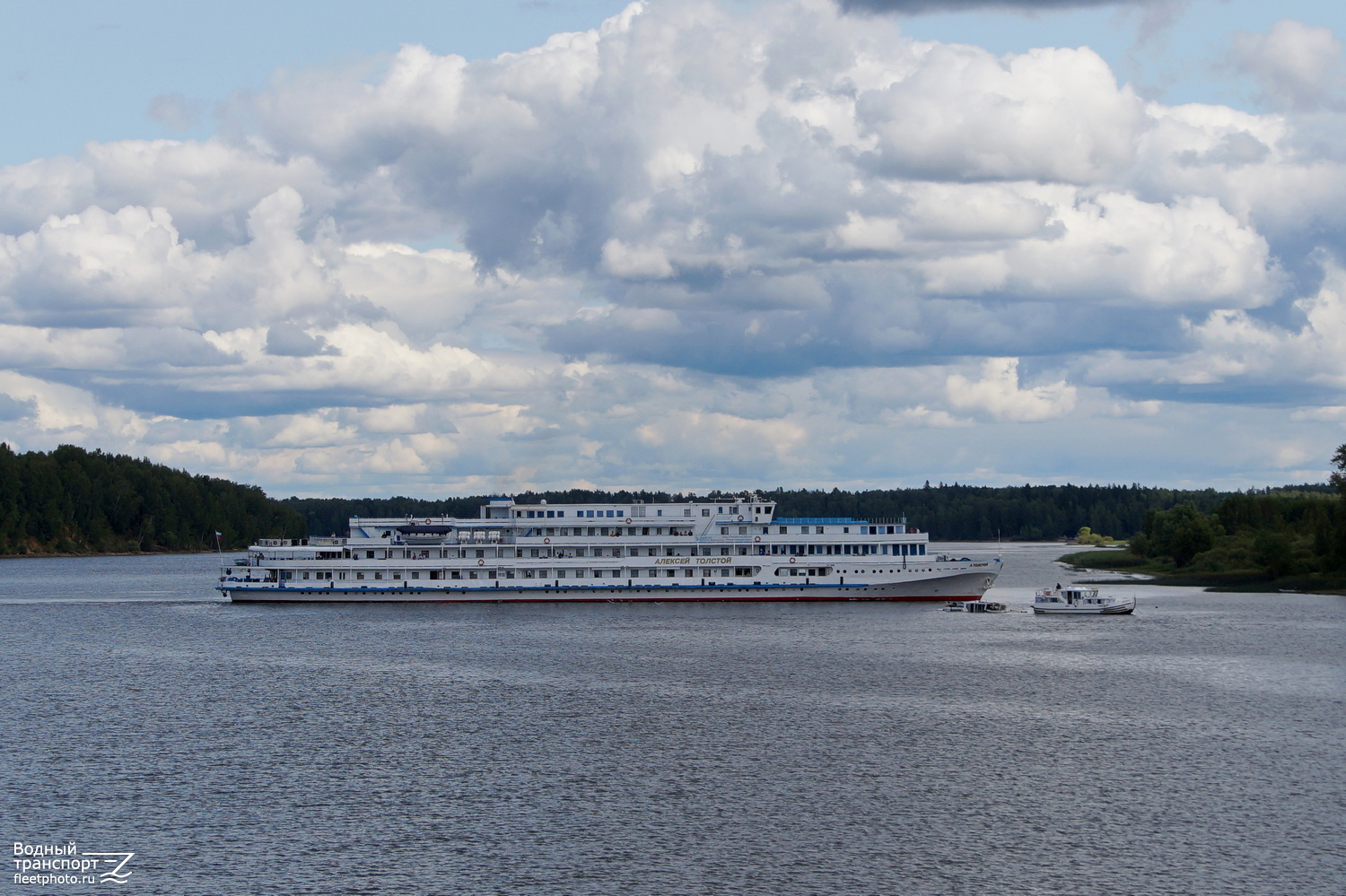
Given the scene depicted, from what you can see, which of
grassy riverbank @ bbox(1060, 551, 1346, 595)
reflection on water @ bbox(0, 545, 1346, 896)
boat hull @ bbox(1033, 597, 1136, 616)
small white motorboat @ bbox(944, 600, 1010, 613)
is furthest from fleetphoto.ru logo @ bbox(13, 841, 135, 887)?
grassy riverbank @ bbox(1060, 551, 1346, 595)

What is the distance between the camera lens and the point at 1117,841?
39688 millimetres

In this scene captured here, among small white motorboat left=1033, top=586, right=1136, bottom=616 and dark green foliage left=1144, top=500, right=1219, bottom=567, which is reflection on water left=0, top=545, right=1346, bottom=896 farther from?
dark green foliage left=1144, top=500, right=1219, bottom=567

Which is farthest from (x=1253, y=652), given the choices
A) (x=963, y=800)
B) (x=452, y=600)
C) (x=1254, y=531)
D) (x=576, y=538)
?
(x=1254, y=531)

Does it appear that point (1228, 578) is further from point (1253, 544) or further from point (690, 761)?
point (690, 761)

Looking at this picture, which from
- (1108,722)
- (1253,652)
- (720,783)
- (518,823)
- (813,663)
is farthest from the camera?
(1253,652)

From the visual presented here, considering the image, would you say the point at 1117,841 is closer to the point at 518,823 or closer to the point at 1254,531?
the point at 518,823

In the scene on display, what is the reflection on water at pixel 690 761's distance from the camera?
1485 inches

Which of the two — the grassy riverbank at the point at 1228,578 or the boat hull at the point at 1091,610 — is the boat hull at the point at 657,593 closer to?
the boat hull at the point at 1091,610

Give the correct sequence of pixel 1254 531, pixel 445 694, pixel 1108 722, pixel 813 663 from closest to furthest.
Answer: pixel 1108 722 < pixel 445 694 < pixel 813 663 < pixel 1254 531

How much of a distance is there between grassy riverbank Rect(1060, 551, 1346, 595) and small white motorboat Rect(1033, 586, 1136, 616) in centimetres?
2971

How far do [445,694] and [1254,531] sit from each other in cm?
12972

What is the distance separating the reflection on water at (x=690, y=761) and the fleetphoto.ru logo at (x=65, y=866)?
3.14ft

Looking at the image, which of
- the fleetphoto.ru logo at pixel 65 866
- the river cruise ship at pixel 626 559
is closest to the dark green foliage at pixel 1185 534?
the river cruise ship at pixel 626 559

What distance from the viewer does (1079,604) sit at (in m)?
Result: 112
